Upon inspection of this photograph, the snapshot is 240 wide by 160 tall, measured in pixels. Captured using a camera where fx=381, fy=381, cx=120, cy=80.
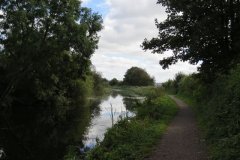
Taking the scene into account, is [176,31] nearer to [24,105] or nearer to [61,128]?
[61,128]

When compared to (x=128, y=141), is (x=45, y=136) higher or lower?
lower

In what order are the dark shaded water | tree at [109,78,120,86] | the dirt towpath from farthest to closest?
tree at [109,78,120,86] < the dark shaded water < the dirt towpath

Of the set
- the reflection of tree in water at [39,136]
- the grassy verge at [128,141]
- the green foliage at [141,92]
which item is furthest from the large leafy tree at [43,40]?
the grassy verge at [128,141]

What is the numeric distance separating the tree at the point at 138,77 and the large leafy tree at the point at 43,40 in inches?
3777

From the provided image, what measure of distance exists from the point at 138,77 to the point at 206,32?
4567 inches

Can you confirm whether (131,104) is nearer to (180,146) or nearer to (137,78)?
(180,146)

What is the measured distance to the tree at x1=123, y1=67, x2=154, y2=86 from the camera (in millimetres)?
139625

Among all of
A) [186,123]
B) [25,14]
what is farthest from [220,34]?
[25,14]

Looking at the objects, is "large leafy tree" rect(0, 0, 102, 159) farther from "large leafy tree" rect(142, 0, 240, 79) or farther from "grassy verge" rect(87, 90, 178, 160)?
"grassy verge" rect(87, 90, 178, 160)

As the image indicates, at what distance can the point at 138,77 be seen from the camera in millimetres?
141250

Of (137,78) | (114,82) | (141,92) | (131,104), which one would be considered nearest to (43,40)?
(131,104)

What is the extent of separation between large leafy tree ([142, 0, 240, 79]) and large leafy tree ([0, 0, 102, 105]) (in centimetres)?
1409

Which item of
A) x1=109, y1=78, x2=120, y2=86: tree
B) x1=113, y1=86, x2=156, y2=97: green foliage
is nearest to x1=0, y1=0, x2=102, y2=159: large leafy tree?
x1=113, y1=86, x2=156, y2=97: green foliage

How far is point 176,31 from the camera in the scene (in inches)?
1147
